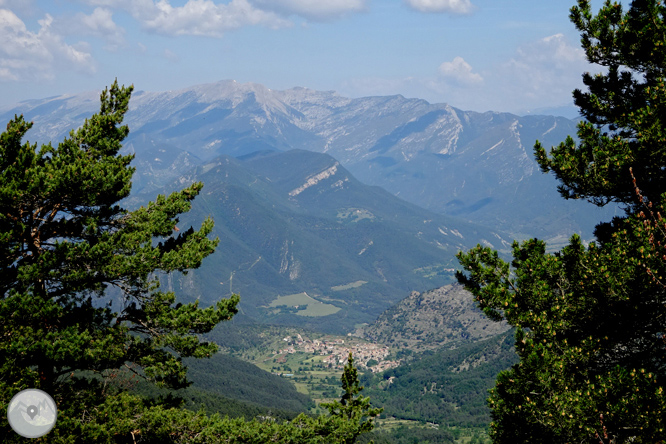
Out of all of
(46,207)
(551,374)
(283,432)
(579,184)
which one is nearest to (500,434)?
(551,374)

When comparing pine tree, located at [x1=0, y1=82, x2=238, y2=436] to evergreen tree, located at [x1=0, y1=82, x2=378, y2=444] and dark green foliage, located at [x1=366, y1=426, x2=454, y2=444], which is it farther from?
dark green foliage, located at [x1=366, y1=426, x2=454, y2=444]

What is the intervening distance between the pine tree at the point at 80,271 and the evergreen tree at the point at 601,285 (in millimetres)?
9522

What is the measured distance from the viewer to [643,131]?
49.2 ft

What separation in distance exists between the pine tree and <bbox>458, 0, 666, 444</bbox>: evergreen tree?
31.2ft

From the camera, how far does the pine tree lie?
13984mm

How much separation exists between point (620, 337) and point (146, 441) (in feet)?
45.4

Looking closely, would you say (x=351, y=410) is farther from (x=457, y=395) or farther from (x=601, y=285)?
(x=457, y=395)

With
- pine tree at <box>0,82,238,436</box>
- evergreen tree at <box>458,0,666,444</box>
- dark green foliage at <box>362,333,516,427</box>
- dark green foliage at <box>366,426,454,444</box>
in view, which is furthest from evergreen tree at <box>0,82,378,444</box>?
dark green foliage at <box>362,333,516,427</box>

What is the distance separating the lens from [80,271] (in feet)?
49.2

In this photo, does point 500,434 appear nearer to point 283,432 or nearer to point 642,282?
point 642,282

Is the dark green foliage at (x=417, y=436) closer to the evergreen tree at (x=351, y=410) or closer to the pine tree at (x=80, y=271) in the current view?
the evergreen tree at (x=351, y=410)

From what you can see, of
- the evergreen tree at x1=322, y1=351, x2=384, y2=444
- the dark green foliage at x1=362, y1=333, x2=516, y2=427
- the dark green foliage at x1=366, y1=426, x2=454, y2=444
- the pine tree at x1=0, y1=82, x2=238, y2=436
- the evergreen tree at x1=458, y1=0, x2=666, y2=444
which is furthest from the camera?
the dark green foliage at x1=362, y1=333, x2=516, y2=427

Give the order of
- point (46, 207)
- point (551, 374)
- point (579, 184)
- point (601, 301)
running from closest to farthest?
point (551, 374) → point (601, 301) → point (46, 207) → point (579, 184)

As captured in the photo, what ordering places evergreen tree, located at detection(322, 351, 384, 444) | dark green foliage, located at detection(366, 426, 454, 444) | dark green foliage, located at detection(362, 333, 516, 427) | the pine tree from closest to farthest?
the pine tree → evergreen tree, located at detection(322, 351, 384, 444) → dark green foliage, located at detection(366, 426, 454, 444) → dark green foliage, located at detection(362, 333, 516, 427)
